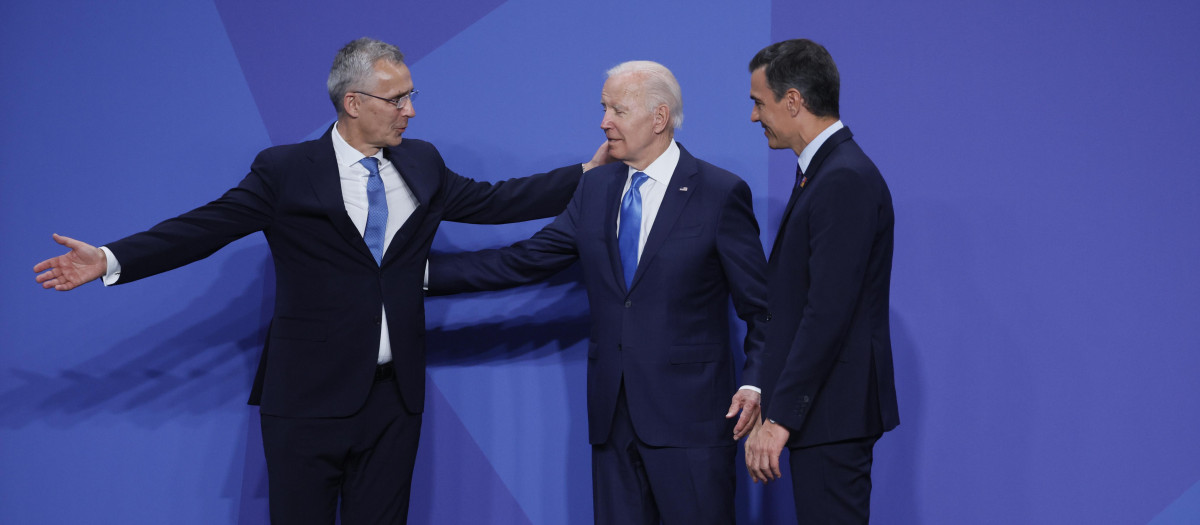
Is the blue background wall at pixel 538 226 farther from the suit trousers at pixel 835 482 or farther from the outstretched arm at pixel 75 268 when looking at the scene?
the suit trousers at pixel 835 482

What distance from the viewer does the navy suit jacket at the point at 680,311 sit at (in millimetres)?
2744

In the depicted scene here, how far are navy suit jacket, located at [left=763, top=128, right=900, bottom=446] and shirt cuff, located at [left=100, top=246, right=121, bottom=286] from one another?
1581 mm

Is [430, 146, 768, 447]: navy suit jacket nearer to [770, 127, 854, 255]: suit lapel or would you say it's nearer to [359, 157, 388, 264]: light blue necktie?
[770, 127, 854, 255]: suit lapel

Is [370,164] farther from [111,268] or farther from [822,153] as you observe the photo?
[822,153]

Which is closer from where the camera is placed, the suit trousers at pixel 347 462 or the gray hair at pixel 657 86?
the suit trousers at pixel 347 462

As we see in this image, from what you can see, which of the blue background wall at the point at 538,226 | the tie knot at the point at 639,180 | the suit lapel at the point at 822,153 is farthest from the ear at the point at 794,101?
the blue background wall at the point at 538,226

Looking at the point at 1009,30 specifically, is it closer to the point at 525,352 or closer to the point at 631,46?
the point at 631,46

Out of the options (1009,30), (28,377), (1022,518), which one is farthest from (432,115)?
(1022,518)

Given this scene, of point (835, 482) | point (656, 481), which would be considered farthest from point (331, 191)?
point (835, 482)

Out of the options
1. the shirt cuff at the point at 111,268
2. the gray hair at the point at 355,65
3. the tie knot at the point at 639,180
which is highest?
the gray hair at the point at 355,65

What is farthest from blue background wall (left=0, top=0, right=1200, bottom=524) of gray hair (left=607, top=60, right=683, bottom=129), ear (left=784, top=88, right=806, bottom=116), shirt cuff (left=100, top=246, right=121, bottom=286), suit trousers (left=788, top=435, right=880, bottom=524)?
suit trousers (left=788, top=435, right=880, bottom=524)

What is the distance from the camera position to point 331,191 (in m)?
2.75

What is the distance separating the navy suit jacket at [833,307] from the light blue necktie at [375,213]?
42.4 inches

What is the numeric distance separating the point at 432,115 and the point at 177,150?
0.81 m
